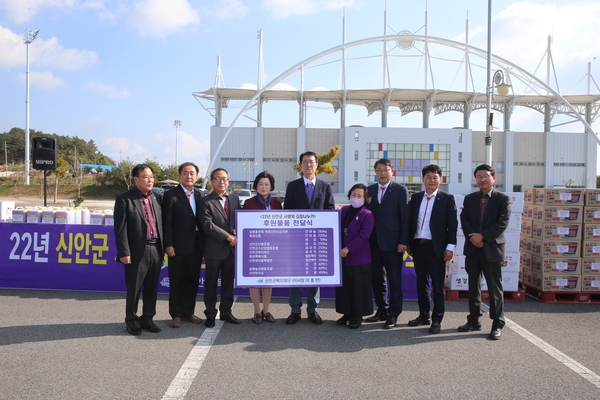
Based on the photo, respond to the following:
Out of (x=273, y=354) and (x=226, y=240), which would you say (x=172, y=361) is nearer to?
(x=273, y=354)

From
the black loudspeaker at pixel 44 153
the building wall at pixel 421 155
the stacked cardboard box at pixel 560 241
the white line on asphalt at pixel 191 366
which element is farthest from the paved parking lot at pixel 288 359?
the building wall at pixel 421 155

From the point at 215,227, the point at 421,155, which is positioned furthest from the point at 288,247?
the point at 421,155

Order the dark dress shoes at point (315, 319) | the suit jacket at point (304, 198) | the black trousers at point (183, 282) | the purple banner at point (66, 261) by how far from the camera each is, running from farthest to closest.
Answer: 1. the purple banner at point (66, 261)
2. the suit jacket at point (304, 198)
3. the dark dress shoes at point (315, 319)
4. the black trousers at point (183, 282)

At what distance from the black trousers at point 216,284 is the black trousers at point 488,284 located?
9.73ft

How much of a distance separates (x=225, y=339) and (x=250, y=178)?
157ft

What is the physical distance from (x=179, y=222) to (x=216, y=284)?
0.90 metres

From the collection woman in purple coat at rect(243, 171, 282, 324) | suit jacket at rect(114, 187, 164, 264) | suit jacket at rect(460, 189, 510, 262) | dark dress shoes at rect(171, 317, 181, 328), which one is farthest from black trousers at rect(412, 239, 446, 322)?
suit jacket at rect(114, 187, 164, 264)

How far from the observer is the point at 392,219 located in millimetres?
5422

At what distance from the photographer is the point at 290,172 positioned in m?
54.4

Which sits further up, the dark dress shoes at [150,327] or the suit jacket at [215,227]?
the suit jacket at [215,227]

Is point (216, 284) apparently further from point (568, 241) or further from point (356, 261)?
point (568, 241)

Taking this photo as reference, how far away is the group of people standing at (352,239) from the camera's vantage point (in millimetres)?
5145

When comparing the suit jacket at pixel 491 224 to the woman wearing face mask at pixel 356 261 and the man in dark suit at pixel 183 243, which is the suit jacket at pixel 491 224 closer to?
the woman wearing face mask at pixel 356 261

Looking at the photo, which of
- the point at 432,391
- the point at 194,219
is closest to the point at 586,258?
the point at 432,391
